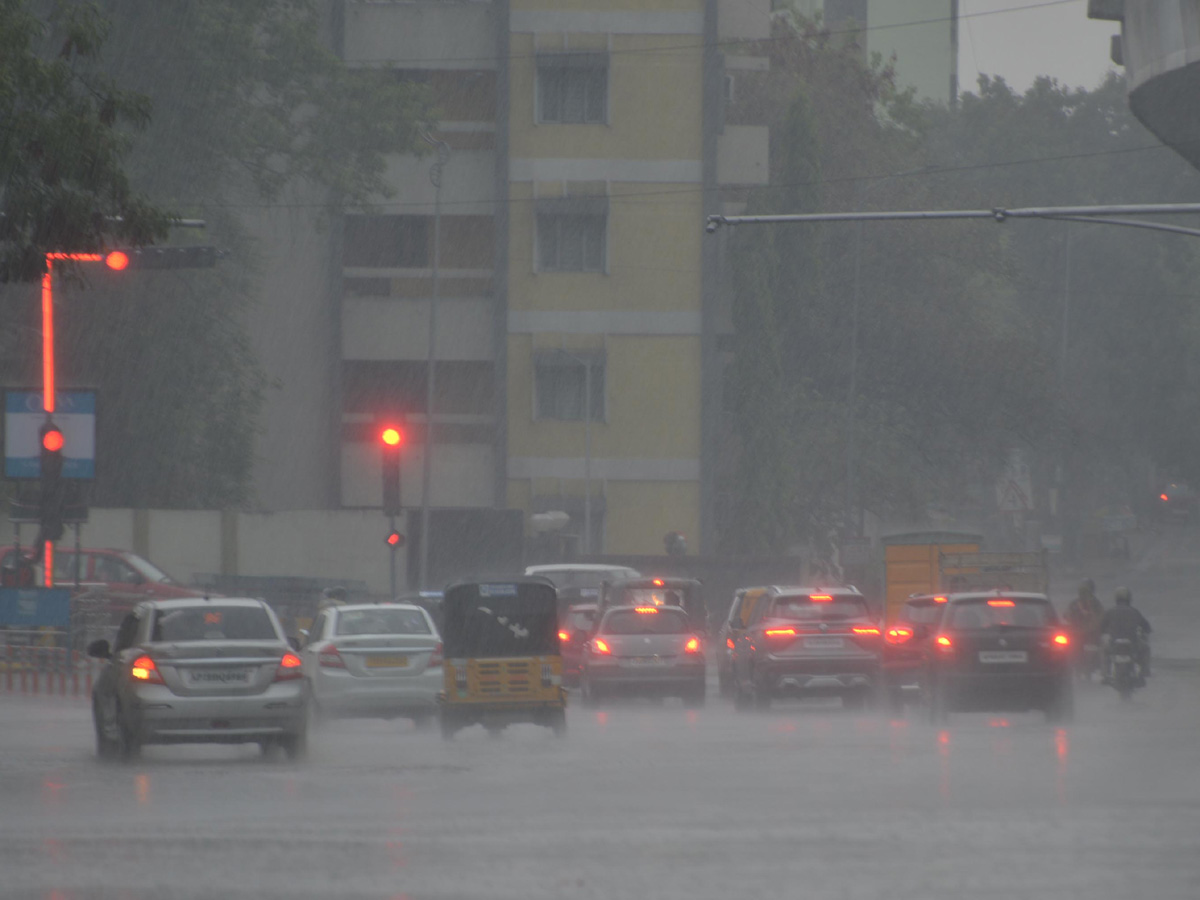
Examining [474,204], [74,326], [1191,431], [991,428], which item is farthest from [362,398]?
[1191,431]

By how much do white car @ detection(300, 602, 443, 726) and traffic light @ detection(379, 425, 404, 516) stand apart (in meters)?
11.0

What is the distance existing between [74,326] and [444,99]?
1743 centimetres

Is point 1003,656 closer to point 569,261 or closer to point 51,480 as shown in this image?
point 51,480

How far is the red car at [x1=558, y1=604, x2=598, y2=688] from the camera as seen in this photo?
105 feet

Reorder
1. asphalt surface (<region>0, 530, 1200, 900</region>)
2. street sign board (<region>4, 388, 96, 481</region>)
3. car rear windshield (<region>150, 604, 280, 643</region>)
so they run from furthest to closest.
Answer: street sign board (<region>4, 388, 96, 481</region>), car rear windshield (<region>150, 604, 280, 643</region>), asphalt surface (<region>0, 530, 1200, 900</region>)

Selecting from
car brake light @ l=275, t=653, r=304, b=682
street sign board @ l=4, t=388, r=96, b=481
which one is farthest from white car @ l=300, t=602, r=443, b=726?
street sign board @ l=4, t=388, r=96, b=481

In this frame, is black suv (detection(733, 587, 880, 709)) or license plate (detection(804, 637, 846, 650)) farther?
license plate (detection(804, 637, 846, 650))

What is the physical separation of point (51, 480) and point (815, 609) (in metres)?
10.9

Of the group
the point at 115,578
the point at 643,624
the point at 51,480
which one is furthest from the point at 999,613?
the point at 115,578

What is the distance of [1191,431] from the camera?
86375 mm

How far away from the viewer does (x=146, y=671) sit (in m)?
19.0

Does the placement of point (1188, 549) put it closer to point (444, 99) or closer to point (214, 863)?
point (444, 99)

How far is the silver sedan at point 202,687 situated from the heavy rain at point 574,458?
0.04m

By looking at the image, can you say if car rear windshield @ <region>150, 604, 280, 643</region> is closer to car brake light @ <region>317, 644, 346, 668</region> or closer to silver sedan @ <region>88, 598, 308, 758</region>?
silver sedan @ <region>88, 598, 308, 758</region>
